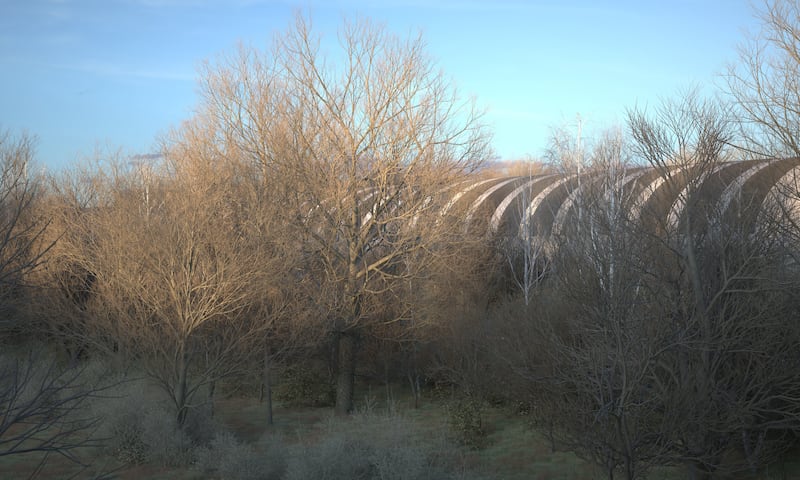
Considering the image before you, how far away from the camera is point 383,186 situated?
1852cm

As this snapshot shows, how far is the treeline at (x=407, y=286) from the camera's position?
9.38 m

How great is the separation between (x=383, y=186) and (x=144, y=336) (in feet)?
24.7

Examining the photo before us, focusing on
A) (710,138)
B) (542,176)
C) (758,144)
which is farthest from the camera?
(542,176)

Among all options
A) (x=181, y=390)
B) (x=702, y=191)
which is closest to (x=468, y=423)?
(x=181, y=390)

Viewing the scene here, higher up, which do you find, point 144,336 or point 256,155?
point 256,155

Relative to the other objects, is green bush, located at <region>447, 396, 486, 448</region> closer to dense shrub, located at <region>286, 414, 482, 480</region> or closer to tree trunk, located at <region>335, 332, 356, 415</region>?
tree trunk, located at <region>335, 332, 356, 415</region>

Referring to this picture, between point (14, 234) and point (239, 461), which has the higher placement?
point (14, 234)

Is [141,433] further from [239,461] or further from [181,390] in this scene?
[239,461]

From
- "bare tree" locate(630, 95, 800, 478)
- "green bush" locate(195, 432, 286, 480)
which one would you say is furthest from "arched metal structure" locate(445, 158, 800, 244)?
"green bush" locate(195, 432, 286, 480)

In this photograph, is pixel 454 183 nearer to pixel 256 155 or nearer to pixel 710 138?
pixel 256 155

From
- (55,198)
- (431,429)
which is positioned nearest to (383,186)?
(431,429)

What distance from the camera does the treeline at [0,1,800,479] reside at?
9375 mm

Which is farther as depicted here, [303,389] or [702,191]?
[303,389]

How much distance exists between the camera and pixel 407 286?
64.1 feet
